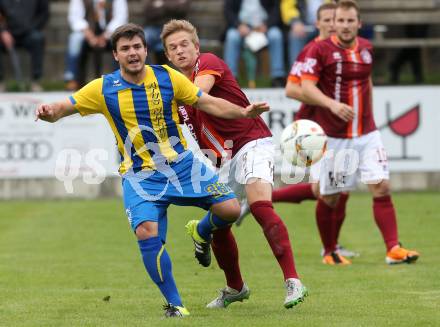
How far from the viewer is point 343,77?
10273mm

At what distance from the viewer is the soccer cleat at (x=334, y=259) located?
1019 centimetres

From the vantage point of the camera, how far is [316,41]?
34.1ft

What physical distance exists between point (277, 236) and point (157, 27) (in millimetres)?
10681

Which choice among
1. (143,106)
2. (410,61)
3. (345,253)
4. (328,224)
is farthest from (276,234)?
(410,61)

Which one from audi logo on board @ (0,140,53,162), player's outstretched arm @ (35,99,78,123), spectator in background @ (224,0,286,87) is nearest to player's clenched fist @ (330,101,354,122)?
player's outstretched arm @ (35,99,78,123)

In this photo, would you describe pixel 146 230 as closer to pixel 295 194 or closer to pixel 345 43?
pixel 345 43

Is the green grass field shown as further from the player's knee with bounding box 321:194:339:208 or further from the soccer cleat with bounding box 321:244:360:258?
the player's knee with bounding box 321:194:339:208

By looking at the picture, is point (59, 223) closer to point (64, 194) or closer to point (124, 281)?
point (64, 194)

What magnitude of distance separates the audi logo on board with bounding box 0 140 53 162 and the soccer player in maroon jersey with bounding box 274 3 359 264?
235 inches

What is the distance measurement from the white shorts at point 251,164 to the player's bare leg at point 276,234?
57 mm

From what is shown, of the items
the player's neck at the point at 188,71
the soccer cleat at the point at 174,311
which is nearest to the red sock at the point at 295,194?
the player's neck at the point at 188,71

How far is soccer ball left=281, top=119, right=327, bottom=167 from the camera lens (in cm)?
946

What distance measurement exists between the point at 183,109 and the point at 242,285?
1.33 metres

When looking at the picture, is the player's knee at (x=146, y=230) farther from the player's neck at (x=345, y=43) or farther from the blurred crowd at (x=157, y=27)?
the blurred crowd at (x=157, y=27)
